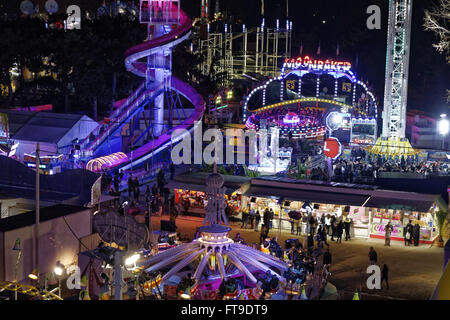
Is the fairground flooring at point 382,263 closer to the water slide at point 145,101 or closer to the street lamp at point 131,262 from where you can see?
the street lamp at point 131,262

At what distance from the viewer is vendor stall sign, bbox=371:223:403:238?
78.1 feet

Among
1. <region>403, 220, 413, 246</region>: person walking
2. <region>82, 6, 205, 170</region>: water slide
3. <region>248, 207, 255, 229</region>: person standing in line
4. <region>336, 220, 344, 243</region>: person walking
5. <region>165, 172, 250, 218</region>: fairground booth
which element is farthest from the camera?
<region>82, 6, 205, 170</region>: water slide

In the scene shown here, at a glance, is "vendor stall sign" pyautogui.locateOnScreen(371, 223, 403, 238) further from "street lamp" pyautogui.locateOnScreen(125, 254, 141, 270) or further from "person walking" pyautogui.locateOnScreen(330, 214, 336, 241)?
"street lamp" pyautogui.locateOnScreen(125, 254, 141, 270)

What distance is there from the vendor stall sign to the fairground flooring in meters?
0.43

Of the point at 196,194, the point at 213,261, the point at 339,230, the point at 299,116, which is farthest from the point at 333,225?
the point at 299,116

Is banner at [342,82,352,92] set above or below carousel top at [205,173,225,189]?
above

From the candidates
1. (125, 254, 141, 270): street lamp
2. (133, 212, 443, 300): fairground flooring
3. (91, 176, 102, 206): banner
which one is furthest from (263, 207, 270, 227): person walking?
(125, 254, 141, 270): street lamp

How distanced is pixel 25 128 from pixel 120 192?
9.26 metres

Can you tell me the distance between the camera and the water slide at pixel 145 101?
33.7 metres

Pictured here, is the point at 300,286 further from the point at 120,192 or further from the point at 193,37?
the point at 193,37

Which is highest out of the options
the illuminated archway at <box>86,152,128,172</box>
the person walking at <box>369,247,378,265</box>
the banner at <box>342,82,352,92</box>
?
the banner at <box>342,82,352,92</box>

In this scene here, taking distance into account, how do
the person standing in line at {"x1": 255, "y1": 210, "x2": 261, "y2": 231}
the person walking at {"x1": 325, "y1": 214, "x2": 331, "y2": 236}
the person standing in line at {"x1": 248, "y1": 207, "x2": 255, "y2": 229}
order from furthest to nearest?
the person standing in line at {"x1": 248, "y1": 207, "x2": 255, "y2": 229}, the person standing in line at {"x1": 255, "y1": 210, "x2": 261, "y2": 231}, the person walking at {"x1": 325, "y1": 214, "x2": 331, "y2": 236}
